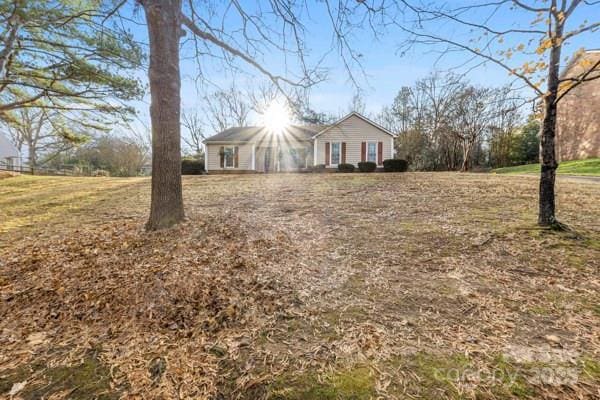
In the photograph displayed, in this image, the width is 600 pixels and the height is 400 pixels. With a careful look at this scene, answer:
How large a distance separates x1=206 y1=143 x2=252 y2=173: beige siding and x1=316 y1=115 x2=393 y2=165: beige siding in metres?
5.10

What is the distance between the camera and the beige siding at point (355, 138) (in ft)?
59.2

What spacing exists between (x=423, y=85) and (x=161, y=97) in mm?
27046

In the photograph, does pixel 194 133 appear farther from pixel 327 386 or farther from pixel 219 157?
pixel 327 386

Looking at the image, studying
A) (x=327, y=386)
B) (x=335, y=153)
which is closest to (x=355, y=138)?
(x=335, y=153)

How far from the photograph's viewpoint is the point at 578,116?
19.1m

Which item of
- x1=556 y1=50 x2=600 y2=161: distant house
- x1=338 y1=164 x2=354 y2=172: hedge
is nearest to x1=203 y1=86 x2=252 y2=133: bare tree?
x1=338 y1=164 x2=354 y2=172: hedge

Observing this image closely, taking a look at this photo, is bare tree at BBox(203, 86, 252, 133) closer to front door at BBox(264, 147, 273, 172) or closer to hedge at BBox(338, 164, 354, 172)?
front door at BBox(264, 147, 273, 172)

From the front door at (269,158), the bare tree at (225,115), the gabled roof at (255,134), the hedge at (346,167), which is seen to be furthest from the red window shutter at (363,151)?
the bare tree at (225,115)

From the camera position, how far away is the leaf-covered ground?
162 centimetres

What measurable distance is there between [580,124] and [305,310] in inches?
1033

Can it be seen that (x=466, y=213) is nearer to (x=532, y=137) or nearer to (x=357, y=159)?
(x=357, y=159)

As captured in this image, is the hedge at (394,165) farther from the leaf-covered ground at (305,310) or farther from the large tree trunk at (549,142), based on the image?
the large tree trunk at (549,142)

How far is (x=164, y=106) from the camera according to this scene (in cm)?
383

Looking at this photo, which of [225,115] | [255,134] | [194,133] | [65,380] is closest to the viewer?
[65,380]
